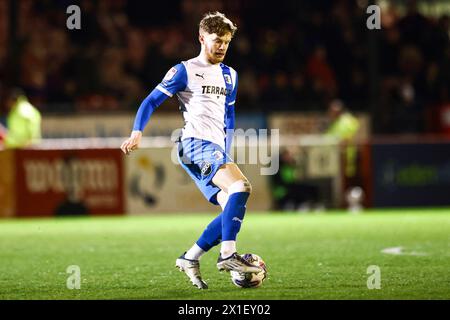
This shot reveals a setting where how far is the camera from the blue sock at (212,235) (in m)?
7.91

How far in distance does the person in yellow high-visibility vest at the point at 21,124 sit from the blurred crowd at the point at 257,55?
1.30 m

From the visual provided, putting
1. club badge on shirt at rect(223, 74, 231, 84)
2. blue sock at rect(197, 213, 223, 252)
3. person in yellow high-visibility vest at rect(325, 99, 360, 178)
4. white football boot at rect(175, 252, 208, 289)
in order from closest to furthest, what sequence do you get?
white football boot at rect(175, 252, 208, 289) < blue sock at rect(197, 213, 223, 252) < club badge on shirt at rect(223, 74, 231, 84) < person in yellow high-visibility vest at rect(325, 99, 360, 178)

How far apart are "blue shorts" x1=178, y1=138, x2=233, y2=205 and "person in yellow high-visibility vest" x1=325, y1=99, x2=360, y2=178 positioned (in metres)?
11.2

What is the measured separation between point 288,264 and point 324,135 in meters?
10.9

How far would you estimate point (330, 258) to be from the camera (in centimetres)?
984

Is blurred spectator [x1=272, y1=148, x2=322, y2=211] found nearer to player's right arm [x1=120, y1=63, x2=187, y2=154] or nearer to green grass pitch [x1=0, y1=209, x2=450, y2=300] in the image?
green grass pitch [x1=0, y1=209, x2=450, y2=300]

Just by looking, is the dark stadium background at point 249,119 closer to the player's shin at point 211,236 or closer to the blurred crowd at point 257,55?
the blurred crowd at point 257,55

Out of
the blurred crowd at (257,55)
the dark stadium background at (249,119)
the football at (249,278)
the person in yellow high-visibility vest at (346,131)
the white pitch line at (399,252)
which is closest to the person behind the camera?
the football at (249,278)

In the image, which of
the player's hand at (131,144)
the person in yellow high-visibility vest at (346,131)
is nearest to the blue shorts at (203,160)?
the player's hand at (131,144)

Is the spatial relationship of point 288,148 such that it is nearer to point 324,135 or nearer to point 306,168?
point 306,168

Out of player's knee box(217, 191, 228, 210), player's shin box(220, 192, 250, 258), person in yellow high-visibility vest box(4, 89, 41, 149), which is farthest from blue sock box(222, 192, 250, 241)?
person in yellow high-visibility vest box(4, 89, 41, 149)


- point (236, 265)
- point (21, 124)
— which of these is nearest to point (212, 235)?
point (236, 265)

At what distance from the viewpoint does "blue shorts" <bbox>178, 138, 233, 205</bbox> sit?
779 cm
